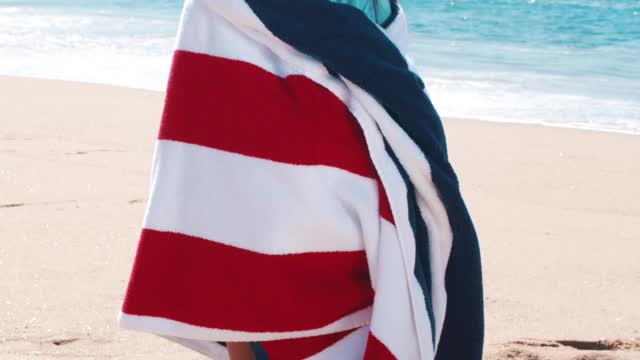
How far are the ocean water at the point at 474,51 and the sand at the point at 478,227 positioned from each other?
1.30 meters

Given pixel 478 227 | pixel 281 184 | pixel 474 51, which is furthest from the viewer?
pixel 474 51

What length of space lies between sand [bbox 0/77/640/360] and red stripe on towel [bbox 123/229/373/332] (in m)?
1.04

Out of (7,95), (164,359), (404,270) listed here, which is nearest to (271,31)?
(404,270)

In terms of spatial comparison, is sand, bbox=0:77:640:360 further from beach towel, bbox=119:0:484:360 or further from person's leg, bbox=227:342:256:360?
beach towel, bbox=119:0:484:360

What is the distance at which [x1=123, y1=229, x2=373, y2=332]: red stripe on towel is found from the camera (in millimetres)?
2230

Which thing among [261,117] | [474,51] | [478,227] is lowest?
[474,51]

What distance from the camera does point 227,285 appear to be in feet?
7.35

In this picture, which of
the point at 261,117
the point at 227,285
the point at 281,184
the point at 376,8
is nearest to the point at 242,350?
the point at 227,285

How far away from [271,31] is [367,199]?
1.21ft

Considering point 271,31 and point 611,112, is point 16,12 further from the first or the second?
point 271,31

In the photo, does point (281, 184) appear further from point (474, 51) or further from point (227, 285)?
point (474, 51)

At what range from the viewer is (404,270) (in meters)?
2.25

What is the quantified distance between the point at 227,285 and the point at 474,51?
32.8 feet

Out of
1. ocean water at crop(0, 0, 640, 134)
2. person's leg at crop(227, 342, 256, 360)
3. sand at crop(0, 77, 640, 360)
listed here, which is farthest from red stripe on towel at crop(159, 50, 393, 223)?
ocean water at crop(0, 0, 640, 134)
